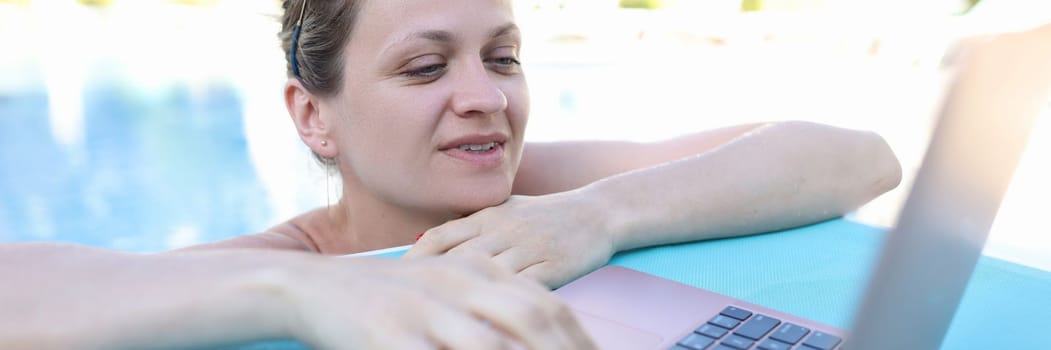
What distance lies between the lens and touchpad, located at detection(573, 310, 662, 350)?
636 mm

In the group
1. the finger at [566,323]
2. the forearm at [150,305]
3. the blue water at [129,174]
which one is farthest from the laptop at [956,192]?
the blue water at [129,174]

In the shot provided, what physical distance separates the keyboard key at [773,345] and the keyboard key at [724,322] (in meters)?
0.04

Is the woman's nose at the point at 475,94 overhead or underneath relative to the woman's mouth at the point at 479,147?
overhead

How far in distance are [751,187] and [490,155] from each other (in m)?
0.34

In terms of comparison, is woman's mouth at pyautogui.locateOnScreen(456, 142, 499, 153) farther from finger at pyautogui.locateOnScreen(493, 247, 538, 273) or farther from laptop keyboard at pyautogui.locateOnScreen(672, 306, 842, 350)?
laptop keyboard at pyautogui.locateOnScreen(672, 306, 842, 350)

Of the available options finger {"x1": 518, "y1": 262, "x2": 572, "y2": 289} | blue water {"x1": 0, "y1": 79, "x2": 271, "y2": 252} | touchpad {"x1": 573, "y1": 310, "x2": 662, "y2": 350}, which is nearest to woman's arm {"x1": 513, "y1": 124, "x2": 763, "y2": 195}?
finger {"x1": 518, "y1": 262, "x2": 572, "y2": 289}

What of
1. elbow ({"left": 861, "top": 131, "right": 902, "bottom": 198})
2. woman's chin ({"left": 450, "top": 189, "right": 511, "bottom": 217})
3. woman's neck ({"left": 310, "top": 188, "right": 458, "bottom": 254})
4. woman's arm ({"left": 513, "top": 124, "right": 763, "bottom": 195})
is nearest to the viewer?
woman's chin ({"left": 450, "top": 189, "right": 511, "bottom": 217})

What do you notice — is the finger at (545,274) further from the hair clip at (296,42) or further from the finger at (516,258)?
the hair clip at (296,42)

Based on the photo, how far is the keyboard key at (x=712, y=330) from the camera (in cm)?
64

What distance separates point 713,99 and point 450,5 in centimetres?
563

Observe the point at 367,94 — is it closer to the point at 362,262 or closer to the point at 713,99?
the point at 362,262

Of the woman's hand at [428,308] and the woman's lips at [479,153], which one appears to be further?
the woman's lips at [479,153]

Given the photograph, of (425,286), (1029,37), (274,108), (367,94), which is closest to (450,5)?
(367,94)

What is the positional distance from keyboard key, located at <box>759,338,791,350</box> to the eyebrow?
0.59 m
